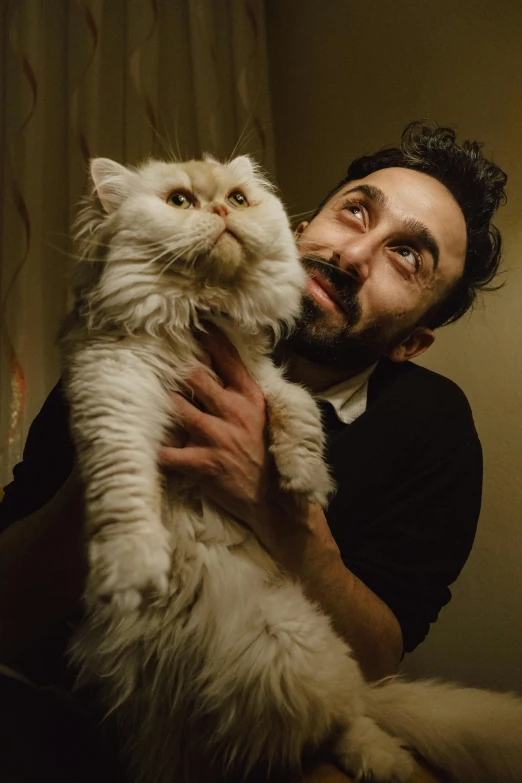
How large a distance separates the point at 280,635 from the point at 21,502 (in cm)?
66

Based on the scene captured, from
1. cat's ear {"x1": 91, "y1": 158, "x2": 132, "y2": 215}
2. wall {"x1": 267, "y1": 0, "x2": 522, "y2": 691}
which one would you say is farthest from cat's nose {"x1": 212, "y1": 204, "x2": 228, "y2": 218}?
wall {"x1": 267, "y1": 0, "x2": 522, "y2": 691}

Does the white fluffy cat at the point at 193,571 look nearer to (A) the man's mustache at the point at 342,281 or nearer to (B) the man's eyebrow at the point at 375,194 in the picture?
(A) the man's mustache at the point at 342,281

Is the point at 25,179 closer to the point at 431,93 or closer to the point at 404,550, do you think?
the point at 431,93

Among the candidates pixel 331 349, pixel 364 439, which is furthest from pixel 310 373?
pixel 364 439

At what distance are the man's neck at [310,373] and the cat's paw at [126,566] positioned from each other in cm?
66

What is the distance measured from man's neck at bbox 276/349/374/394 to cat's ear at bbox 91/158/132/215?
0.49m

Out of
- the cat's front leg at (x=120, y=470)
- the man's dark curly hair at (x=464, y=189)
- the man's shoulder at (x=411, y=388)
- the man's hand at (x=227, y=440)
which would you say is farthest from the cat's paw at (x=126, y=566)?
the man's dark curly hair at (x=464, y=189)

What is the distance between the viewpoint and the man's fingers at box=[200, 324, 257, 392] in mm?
966

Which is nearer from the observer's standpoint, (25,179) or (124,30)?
(25,179)

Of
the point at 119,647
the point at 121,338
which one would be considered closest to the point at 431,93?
the point at 121,338

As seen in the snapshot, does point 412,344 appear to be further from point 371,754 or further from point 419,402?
point 371,754

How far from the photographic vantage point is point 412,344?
143 cm

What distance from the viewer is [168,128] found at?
2.10 m

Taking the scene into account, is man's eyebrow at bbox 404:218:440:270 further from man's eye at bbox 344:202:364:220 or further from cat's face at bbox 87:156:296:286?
cat's face at bbox 87:156:296:286
